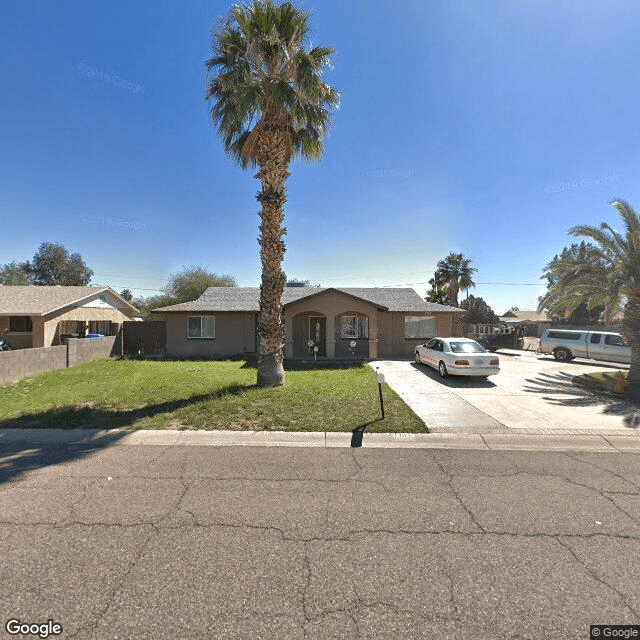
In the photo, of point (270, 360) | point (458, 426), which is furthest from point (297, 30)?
point (458, 426)

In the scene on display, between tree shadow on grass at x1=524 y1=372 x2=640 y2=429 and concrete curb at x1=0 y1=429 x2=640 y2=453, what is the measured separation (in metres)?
1.77

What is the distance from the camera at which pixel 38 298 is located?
18812 mm

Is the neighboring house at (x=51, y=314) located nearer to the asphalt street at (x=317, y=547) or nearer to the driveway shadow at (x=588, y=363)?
the asphalt street at (x=317, y=547)

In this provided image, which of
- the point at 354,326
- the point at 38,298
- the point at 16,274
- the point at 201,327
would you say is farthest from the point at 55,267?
the point at 354,326

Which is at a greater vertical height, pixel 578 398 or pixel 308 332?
pixel 308 332

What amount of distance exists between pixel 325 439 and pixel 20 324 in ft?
68.2

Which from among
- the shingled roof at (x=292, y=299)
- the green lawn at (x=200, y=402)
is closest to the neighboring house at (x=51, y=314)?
the shingled roof at (x=292, y=299)

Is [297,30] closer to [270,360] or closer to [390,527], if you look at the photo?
[270,360]

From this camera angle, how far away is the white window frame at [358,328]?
17953 millimetres

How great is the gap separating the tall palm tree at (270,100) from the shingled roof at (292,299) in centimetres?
665

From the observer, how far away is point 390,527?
11.0ft

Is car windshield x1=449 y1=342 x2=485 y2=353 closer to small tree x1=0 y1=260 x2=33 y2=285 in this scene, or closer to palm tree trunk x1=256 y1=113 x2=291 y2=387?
palm tree trunk x1=256 y1=113 x2=291 y2=387

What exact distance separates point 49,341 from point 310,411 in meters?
18.0

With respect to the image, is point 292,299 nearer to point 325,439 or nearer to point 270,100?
point 270,100
